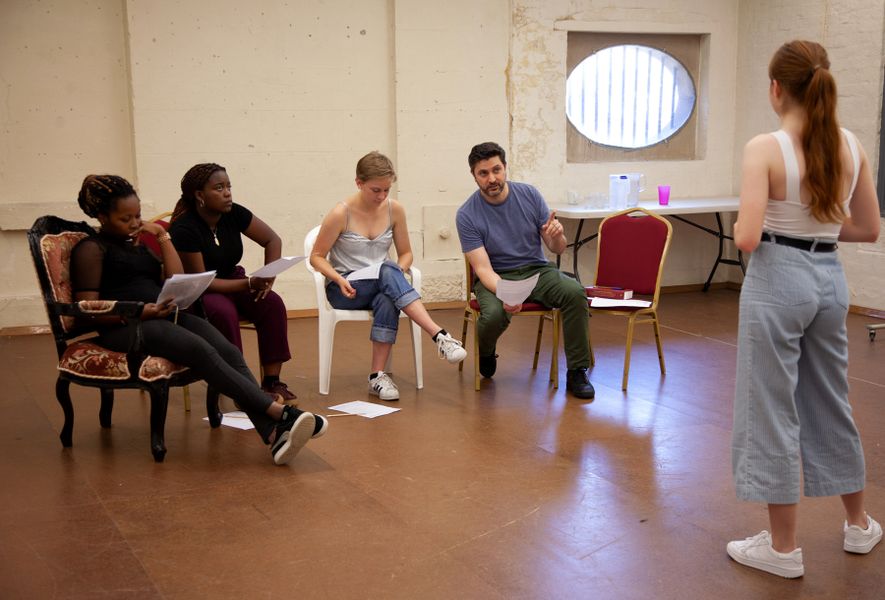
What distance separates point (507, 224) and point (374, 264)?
71cm

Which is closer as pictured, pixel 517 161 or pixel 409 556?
pixel 409 556

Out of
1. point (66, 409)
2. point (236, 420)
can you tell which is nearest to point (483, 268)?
point (236, 420)

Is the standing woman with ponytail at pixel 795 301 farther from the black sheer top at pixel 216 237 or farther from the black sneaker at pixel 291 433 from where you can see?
the black sheer top at pixel 216 237

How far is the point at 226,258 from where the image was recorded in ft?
15.2

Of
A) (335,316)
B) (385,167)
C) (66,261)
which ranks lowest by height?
(335,316)

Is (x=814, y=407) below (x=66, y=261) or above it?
below

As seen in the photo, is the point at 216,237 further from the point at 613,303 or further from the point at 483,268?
the point at 613,303

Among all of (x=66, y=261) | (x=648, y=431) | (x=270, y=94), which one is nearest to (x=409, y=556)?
(x=648, y=431)

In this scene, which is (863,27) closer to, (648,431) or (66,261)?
(648,431)

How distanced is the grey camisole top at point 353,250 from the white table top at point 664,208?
91.1 inches

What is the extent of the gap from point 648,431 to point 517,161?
3.68 m

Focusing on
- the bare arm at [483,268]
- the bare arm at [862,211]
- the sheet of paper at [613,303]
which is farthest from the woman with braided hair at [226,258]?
the bare arm at [862,211]

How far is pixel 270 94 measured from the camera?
6.92 metres

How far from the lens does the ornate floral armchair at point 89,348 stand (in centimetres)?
391
